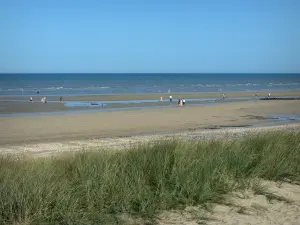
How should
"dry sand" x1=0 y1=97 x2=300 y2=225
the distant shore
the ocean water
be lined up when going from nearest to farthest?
"dry sand" x1=0 y1=97 x2=300 y2=225
the distant shore
the ocean water

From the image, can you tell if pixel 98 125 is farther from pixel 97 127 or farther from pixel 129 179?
pixel 129 179

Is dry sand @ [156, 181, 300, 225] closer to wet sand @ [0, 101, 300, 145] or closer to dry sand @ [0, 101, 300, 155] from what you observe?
dry sand @ [0, 101, 300, 155]

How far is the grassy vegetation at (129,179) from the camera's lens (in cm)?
436

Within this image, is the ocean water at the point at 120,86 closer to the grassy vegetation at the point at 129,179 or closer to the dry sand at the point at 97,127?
the dry sand at the point at 97,127

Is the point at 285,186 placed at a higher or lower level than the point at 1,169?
lower

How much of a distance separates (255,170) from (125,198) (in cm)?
239

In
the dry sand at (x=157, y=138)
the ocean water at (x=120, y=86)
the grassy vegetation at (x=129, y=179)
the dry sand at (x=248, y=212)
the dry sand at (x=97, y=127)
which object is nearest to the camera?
the grassy vegetation at (x=129, y=179)

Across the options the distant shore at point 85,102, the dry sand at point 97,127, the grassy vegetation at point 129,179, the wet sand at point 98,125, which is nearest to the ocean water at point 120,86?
the distant shore at point 85,102

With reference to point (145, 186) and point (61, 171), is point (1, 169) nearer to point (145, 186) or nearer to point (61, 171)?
point (61, 171)

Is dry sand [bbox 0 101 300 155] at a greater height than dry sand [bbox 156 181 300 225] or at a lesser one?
lesser

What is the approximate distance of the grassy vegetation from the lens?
436cm

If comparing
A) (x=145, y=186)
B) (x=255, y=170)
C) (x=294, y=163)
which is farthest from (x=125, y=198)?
(x=294, y=163)

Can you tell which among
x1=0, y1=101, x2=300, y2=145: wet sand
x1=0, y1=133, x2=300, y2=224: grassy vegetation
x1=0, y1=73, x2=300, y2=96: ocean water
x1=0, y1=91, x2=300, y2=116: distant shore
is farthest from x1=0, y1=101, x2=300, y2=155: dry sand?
x1=0, y1=73, x2=300, y2=96: ocean water

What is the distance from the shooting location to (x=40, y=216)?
421cm
